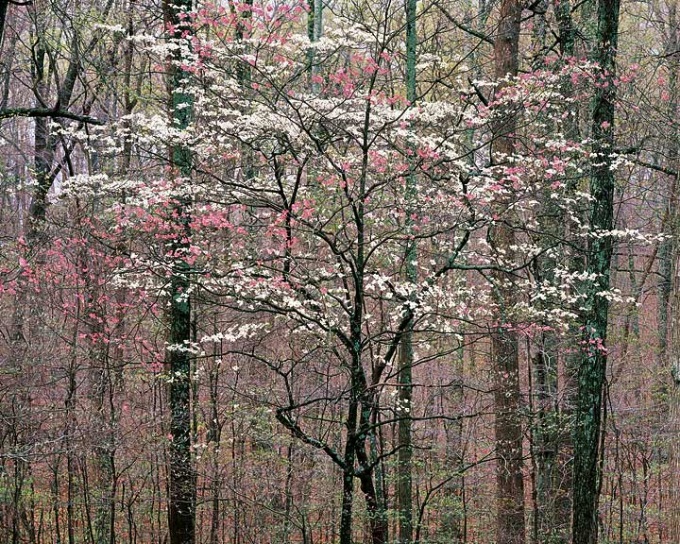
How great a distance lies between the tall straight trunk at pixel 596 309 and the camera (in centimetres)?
727

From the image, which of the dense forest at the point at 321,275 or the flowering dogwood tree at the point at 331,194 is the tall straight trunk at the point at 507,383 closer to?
the dense forest at the point at 321,275

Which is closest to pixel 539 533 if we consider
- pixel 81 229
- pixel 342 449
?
pixel 342 449

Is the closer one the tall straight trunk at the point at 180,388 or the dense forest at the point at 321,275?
the dense forest at the point at 321,275

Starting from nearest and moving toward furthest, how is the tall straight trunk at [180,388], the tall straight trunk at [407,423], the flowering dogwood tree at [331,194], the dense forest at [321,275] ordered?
the flowering dogwood tree at [331,194]
the dense forest at [321,275]
the tall straight trunk at [180,388]
the tall straight trunk at [407,423]

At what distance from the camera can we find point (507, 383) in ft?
29.1

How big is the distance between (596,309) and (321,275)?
10.0 feet

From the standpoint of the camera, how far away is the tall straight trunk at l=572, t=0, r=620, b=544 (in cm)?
727

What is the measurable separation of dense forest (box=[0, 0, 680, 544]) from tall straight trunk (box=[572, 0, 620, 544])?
0.03 metres

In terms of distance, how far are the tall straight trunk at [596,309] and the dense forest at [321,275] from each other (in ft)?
0.10

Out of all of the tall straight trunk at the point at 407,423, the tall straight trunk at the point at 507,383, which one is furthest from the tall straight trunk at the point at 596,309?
the tall straight trunk at the point at 407,423

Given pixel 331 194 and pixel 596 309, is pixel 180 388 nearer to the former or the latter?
pixel 331 194

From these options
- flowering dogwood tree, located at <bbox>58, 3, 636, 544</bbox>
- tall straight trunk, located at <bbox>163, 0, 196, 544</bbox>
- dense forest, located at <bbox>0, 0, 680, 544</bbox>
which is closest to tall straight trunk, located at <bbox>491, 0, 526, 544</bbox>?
dense forest, located at <bbox>0, 0, 680, 544</bbox>

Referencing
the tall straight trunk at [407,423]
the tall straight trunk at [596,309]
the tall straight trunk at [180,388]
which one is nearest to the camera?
the tall straight trunk at [596,309]

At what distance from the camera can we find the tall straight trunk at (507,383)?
28.8ft
